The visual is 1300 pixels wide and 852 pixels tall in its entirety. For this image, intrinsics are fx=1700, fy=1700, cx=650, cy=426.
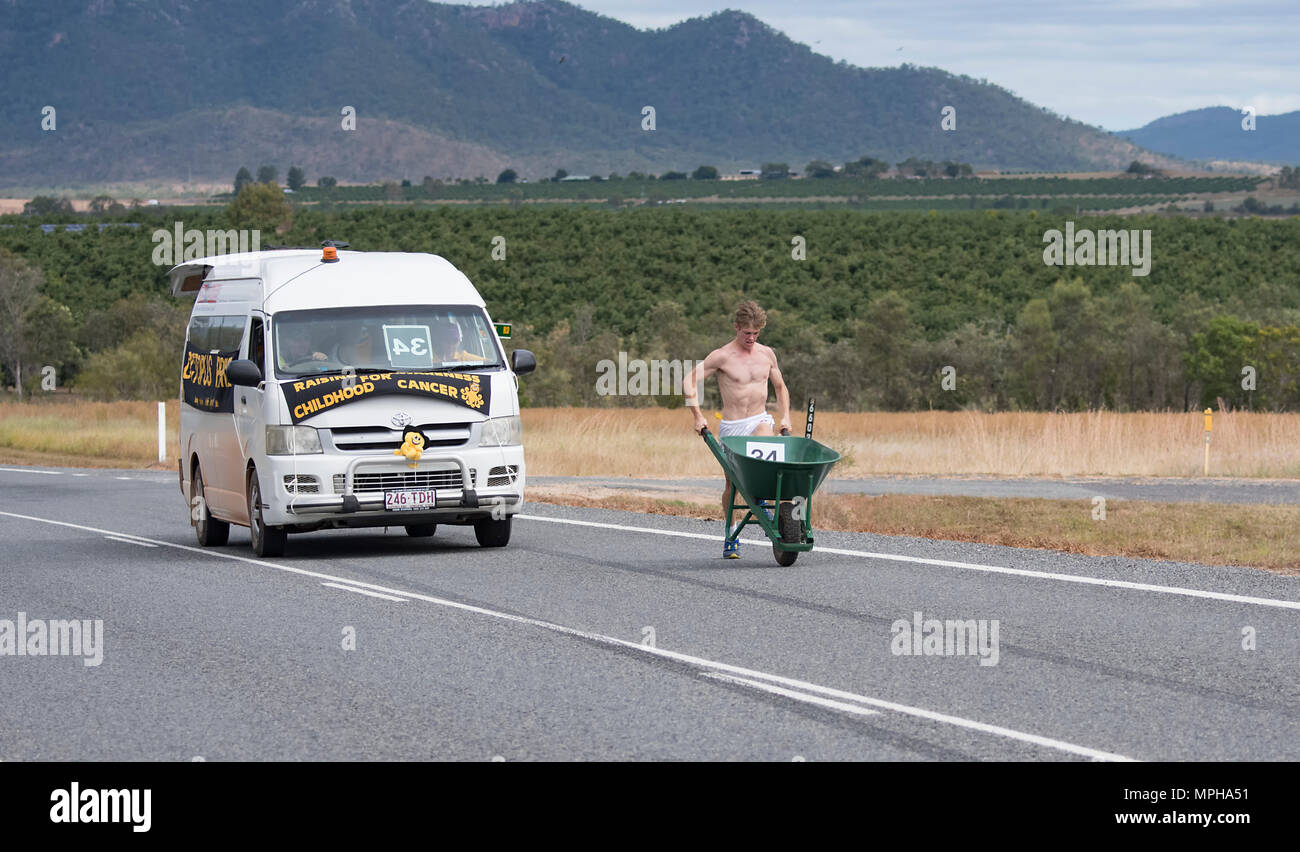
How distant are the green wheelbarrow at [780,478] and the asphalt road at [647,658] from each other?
0.34 meters

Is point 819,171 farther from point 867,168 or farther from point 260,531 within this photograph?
point 260,531

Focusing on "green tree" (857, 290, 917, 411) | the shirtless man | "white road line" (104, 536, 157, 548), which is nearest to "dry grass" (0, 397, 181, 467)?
"white road line" (104, 536, 157, 548)

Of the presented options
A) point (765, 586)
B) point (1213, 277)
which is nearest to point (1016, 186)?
point (1213, 277)

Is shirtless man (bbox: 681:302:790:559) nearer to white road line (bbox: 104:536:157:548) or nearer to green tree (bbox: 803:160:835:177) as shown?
white road line (bbox: 104:536:157:548)

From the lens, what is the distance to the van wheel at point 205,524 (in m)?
16.5

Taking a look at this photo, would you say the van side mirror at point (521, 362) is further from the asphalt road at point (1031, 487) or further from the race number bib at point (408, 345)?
the asphalt road at point (1031, 487)

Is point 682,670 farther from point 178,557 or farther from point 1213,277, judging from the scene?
point 1213,277

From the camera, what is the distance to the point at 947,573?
13367 millimetres

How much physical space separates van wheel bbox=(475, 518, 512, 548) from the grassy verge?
248 cm

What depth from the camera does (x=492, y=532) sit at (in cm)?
1565

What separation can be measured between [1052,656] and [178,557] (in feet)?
29.2

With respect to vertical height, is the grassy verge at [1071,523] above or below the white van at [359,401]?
below

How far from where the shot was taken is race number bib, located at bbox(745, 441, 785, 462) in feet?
44.5

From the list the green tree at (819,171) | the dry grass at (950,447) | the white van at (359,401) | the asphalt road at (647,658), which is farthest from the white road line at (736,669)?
the green tree at (819,171)
